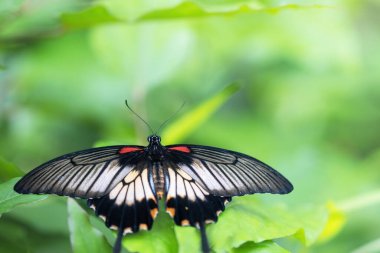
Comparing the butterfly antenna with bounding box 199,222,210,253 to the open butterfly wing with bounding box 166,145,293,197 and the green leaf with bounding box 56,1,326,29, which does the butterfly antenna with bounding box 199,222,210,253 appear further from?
the green leaf with bounding box 56,1,326,29

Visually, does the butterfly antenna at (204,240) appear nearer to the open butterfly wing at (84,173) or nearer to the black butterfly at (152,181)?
the black butterfly at (152,181)

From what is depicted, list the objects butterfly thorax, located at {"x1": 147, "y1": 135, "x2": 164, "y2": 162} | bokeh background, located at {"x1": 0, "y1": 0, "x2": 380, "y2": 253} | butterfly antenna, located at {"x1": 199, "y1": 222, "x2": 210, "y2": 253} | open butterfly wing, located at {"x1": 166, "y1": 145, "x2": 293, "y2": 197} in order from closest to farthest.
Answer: butterfly antenna, located at {"x1": 199, "y1": 222, "x2": 210, "y2": 253} → open butterfly wing, located at {"x1": 166, "y1": 145, "x2": 293, "y2": 197} → butterfly thorax, located at {"x1": 147, "y1": 135, "x2": 164, "y2": 162} → bokeh background, located at {"x1": 0, "y1": 0, "x2": 380, "y2": 253}

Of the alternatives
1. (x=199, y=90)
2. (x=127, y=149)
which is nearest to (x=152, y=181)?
(x=127, y=149)

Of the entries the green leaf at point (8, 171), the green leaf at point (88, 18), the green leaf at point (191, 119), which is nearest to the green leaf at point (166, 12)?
the green leaf at point (88, 18)

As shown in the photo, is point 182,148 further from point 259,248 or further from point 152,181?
point 259,248

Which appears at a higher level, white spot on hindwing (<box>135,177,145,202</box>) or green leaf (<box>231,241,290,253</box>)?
white spot on hindwing (<box>135,177,145,202</box>)

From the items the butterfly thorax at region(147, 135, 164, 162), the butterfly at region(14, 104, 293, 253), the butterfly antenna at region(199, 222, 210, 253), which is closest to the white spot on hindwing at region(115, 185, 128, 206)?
the butterfly at region(14, 104, 293, 253)

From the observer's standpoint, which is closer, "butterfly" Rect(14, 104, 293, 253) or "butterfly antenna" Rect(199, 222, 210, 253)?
"butterfly antenna" Rect(199, 222, 210, 253)

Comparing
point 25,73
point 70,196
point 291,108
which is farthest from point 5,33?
point 291,108
